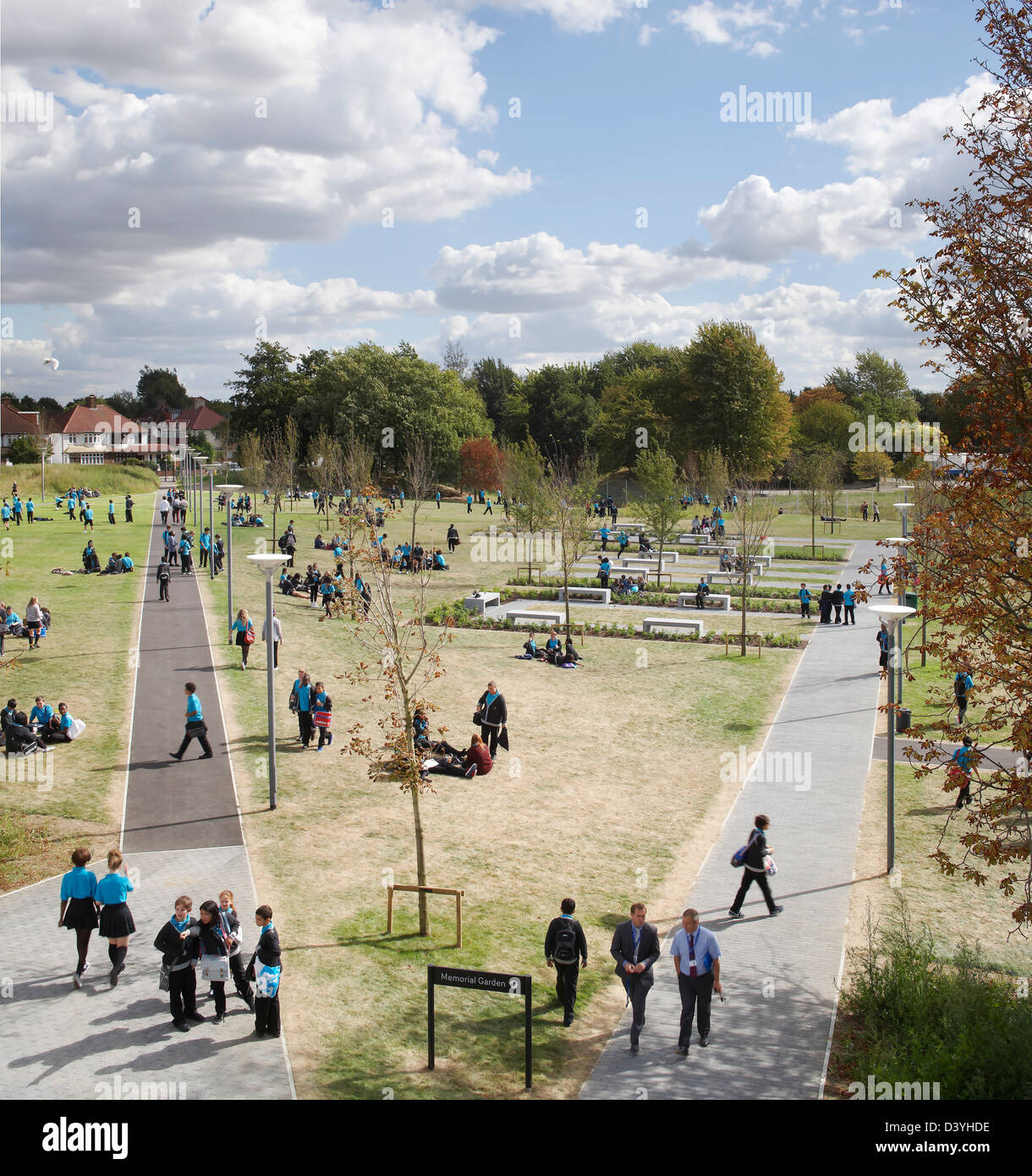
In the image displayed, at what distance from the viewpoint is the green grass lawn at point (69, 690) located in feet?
43.4

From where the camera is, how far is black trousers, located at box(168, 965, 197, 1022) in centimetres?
880

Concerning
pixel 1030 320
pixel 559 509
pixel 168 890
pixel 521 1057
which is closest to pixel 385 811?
pixel 168 890

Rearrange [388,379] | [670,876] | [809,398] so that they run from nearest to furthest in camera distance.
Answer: [670,876] → [388,379] → [809,398]

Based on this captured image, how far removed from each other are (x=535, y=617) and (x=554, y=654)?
185 inches

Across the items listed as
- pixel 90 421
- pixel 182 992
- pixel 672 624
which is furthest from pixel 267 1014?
pixel 90 421

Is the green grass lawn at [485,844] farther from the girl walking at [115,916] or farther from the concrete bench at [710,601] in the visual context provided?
the concrete bench at [710,601]

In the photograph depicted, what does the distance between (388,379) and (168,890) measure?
6076 cm

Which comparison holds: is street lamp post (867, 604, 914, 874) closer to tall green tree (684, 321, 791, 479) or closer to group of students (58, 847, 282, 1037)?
group of students (58, 847, 282, 1037)

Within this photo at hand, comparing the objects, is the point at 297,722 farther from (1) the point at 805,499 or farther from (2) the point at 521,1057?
(1) the point at 805,499

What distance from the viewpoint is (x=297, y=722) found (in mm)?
18797

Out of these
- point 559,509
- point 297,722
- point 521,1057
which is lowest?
point 521,1057

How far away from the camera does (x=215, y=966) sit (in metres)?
9.02

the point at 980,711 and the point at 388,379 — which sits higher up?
the point at 388,379

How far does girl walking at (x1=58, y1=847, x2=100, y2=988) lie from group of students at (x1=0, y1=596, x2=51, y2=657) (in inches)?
575
